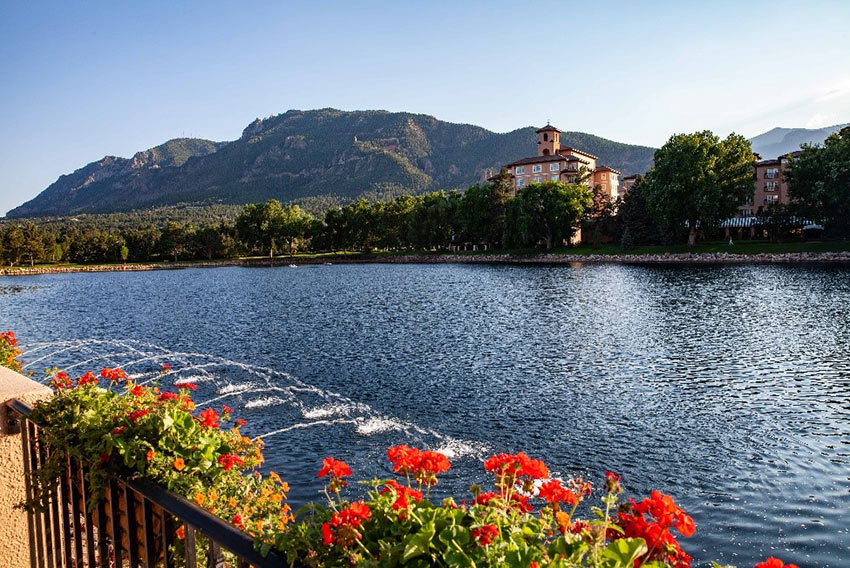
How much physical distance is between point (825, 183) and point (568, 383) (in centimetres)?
7055

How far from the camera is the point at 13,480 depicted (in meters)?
5.01

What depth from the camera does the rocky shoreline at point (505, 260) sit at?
231 ft

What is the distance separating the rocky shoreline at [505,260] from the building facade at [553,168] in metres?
24.1

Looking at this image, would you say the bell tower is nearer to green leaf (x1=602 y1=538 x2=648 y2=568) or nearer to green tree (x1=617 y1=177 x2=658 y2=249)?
green tree (x1=617 y1=177 x2=658 y2=249)

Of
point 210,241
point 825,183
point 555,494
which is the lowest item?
point 555,494

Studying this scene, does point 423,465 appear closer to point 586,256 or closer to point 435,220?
point 586,256

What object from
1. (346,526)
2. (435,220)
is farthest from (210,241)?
(346,526)

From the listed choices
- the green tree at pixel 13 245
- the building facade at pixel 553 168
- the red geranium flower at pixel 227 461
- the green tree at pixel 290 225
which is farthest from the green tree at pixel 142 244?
the red geranium flower at pixel 227 461

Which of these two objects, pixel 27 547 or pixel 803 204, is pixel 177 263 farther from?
pixel 27 547

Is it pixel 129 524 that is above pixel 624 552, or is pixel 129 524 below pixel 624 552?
below

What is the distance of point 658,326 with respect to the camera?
30.2 m

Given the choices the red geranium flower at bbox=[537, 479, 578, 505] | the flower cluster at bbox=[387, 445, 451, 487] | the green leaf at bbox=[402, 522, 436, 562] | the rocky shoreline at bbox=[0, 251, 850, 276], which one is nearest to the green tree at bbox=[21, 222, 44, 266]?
the rocky shoreline at bbox=[0, 251, 850, 276]

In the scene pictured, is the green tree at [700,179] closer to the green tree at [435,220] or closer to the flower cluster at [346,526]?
the green tree at [435,220]

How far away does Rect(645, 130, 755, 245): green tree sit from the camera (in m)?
76.6
